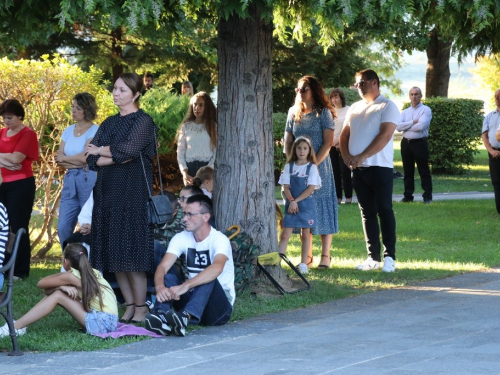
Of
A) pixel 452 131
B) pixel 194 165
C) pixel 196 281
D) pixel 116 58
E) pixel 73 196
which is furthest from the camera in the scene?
pixel 116 58

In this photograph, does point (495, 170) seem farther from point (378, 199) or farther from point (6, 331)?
point (6, 331)

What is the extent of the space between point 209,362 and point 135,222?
1689 millimetres

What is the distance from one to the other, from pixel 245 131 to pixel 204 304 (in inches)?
80.3

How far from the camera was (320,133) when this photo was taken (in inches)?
385

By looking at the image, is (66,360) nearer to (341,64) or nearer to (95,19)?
(95,19)

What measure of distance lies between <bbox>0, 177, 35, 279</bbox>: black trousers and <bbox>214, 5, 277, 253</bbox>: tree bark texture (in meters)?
2.18

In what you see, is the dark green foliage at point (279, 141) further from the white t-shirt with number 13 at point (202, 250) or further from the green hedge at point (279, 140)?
the white t-shirt with number 13 at point (202, 250)

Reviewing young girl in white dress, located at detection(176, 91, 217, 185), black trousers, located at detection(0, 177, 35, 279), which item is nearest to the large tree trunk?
young girl in white dress, located at detection(176, 91, 217, 185)

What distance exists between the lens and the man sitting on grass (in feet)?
21.7

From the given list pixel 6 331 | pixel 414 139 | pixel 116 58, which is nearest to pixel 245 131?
pixel 6 331

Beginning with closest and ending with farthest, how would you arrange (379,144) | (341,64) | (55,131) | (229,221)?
1. (229,221)
2. (379,144)
3. (55,131)
4. (341,64)

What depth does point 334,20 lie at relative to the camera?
22.1 feet

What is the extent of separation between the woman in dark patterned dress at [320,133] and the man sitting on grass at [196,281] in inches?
105

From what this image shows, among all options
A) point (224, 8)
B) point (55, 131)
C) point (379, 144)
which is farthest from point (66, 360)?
point (55, 131)
